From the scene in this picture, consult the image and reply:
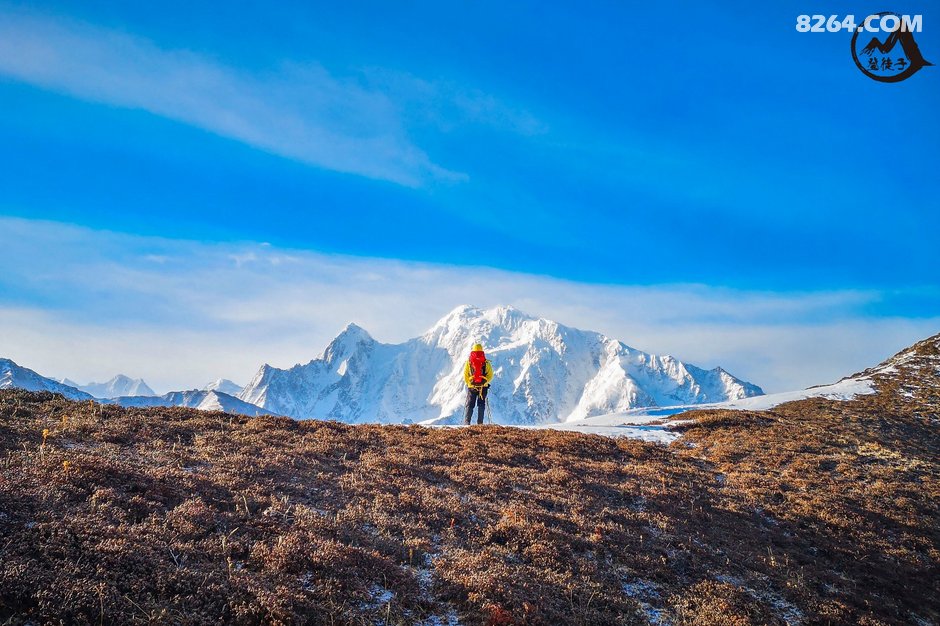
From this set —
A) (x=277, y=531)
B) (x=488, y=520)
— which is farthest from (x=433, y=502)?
(x=277, y=531)

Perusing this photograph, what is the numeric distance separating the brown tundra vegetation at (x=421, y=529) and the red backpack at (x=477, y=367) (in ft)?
18.9

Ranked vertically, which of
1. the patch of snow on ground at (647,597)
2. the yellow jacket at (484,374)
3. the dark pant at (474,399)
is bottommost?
the patch of snow on ground at (647,597)

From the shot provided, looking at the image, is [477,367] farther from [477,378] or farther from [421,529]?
[421,529]

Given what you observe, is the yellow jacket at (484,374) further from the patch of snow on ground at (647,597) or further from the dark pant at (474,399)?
the patch of snow on ground at (647,597)

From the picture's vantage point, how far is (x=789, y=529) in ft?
46.2

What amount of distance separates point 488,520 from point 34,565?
8234 mm

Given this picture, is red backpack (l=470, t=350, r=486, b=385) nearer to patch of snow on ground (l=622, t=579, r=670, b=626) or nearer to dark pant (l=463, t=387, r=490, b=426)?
dark pant (l=463, t=387, r=490, b=426)

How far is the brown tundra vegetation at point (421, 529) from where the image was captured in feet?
22.0

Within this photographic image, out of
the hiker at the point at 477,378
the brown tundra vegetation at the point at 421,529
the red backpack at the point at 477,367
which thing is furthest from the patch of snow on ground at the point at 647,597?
the red backpack at the point at 477,367

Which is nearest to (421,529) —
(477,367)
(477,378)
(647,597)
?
(647,597)

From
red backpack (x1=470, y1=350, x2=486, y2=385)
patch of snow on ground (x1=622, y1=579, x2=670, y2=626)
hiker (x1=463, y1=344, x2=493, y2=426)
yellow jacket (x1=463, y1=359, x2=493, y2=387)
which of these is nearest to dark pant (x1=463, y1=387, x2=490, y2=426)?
hiker (x1=463, y1=344, x2=493, y2=426)

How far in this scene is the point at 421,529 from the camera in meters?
10.4

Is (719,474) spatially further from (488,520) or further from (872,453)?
(488,520)

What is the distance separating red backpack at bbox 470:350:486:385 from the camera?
26734 mm
